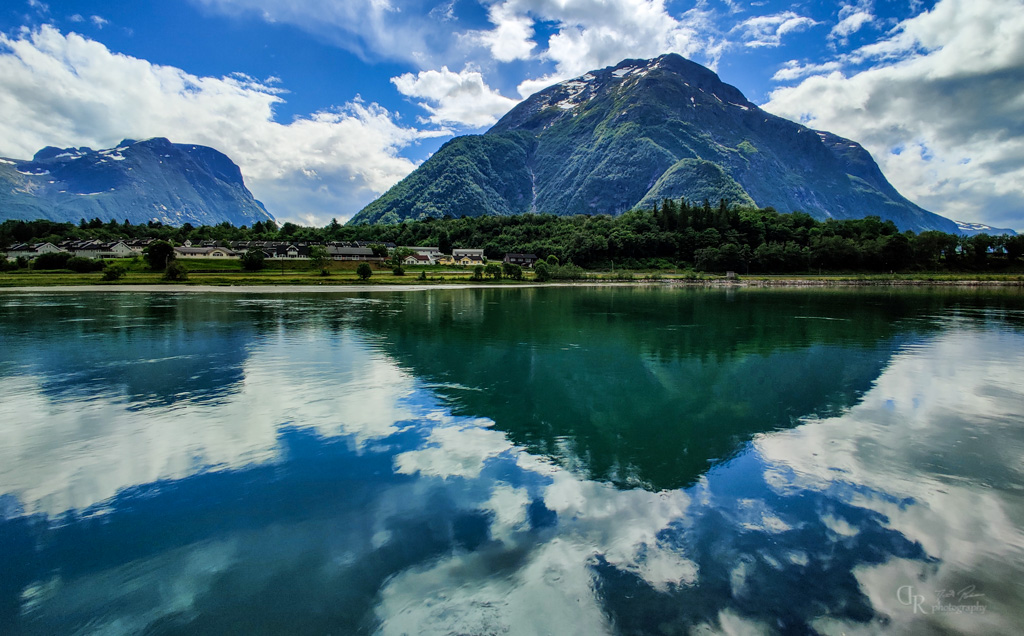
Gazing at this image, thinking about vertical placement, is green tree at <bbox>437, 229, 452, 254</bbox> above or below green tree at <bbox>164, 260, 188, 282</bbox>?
above

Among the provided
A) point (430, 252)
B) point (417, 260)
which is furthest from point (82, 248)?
point (430, 252)

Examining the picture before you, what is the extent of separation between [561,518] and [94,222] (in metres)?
214

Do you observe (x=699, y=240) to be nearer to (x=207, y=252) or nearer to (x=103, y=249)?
(x=207, y=252)

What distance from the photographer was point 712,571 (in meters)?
6.73

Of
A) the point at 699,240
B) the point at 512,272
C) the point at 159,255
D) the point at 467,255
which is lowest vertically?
the point at 512,272

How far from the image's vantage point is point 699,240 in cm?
12800

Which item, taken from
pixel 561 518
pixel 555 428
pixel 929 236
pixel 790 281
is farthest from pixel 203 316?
pixel 929 236

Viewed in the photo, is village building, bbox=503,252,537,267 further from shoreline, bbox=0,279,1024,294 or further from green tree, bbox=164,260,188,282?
green tree, bbox=164,260,188,282

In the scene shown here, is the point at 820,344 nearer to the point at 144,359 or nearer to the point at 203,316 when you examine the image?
the point at 144,359

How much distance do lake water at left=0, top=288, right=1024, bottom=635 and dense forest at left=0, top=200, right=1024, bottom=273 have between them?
10822 cm

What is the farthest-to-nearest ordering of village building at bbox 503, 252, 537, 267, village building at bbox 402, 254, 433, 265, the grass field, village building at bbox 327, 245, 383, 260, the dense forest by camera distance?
1. village building at bbox 503, 252, 537, 267
2. village building at bbox 402, 254, 433, 265
3. village building at bbox 327, 245, 383, 260
4. the dense forest
5. the grass field

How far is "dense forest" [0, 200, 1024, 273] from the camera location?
359 feet

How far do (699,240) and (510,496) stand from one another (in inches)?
5210

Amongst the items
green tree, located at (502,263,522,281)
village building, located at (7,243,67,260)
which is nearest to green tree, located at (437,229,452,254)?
green tree, located at (502,263,522,281)
